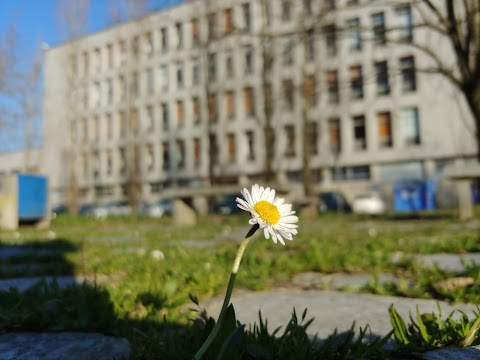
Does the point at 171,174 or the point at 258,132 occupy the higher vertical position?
the point at 258,132


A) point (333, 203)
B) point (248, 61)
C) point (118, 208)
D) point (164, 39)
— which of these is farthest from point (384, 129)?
point (164, 39)

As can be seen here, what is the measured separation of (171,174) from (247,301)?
35.0 metres

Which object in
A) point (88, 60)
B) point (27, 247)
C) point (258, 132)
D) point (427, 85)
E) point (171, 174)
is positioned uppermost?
point (88, 60)

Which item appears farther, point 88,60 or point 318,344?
point 88,60

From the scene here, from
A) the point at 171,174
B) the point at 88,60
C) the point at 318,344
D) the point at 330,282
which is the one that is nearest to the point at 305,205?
the point at 330,282

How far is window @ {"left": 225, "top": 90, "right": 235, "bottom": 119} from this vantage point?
3375 cm

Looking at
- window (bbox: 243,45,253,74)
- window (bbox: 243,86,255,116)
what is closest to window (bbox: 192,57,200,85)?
window (bbox: 243,45,253,74)

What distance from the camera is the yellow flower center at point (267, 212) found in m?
0.88

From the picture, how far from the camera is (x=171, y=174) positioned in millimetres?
36500

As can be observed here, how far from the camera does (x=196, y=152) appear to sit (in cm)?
3566

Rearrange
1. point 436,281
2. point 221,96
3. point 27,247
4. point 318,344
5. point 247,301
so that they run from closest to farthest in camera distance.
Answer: point 318,344, point 247,301, point 436,281, point 27,247, point 221,96

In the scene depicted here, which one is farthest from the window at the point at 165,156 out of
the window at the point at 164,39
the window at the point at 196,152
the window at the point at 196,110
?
the window at the point at 164,39

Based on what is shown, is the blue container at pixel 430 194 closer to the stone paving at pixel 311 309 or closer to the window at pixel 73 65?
the window at pixel 73 65

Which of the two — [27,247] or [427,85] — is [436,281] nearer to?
[27,247]
